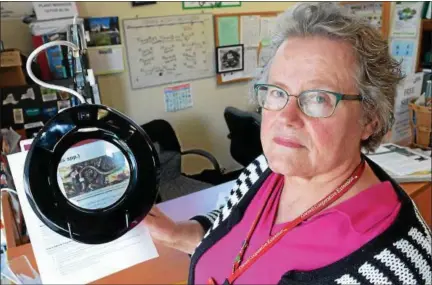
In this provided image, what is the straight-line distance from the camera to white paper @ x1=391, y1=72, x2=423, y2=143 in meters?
1.91

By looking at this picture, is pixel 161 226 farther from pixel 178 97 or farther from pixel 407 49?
pixel 407 49

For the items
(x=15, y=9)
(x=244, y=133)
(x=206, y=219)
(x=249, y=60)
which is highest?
(x=15, y=9)

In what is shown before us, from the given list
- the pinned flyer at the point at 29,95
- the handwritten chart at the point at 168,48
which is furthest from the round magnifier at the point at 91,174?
the handwritten chart at the point at 168,48

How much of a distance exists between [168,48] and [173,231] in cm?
189

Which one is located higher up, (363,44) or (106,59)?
(363,44)

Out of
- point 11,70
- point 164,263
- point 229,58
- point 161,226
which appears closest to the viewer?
point 161,226

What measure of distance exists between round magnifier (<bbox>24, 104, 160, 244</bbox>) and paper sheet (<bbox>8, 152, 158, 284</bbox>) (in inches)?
2.0

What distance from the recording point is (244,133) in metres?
2.55

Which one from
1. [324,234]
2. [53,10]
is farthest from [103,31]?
[324,234]

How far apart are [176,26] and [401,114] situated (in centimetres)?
154

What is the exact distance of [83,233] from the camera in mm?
745

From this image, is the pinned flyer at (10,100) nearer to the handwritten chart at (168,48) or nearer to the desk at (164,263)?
the handwritten chart at (168,48)

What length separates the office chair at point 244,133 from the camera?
2.46 m

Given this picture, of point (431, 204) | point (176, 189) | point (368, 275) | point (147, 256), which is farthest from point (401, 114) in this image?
point (147, 256)
